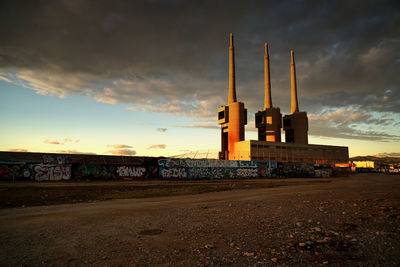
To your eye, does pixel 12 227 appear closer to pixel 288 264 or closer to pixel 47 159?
pixel 288 264

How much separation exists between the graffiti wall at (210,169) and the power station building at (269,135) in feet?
79.1

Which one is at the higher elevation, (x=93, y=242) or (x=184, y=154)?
(x=184, y=154)

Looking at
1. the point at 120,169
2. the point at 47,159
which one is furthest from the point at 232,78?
the point at 47,159

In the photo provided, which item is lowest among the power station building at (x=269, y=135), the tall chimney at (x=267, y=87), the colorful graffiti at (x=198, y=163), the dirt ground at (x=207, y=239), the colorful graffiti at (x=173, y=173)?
the dirt ground at (x=207, y=239)

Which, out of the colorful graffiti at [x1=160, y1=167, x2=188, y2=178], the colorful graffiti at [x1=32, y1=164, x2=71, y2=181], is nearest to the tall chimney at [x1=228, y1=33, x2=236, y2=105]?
the colorful graffiti at [x1=160, y1=167, x2=188, y2=178]

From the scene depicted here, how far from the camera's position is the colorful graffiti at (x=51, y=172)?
37.9 metres

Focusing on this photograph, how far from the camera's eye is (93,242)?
7.45m

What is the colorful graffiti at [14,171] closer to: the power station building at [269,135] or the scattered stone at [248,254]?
the scattered stone at [248,254]

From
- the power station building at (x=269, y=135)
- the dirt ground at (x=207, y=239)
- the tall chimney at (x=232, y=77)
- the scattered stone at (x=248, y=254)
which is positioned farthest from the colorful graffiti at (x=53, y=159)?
the tall chimney at (x=232, y=77)

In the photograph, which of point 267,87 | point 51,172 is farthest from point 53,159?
point 267,87

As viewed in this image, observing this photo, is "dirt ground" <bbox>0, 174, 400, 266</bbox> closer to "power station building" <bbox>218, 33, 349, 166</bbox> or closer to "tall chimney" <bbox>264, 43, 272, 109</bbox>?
"power station building" <bbox>218, 33, 349, 166</bbox>

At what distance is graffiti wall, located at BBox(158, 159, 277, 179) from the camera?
49562 millimetres

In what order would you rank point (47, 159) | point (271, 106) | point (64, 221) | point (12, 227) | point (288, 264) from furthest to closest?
point (271, 106) → point (47, 159) → point (64, 221) → point (12, 227) → point (288, 264)

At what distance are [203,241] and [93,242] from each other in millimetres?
3568
